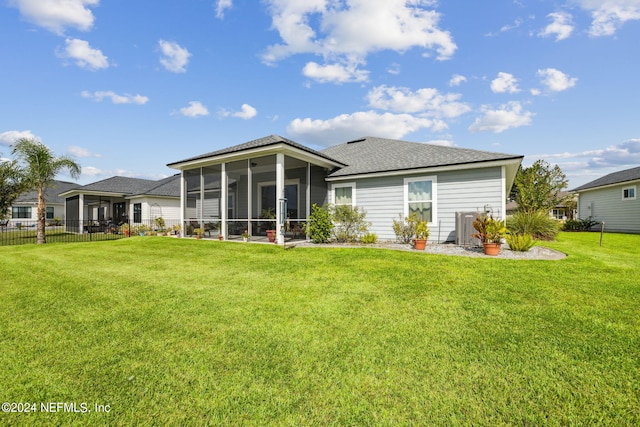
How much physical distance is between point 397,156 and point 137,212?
67.7 feet

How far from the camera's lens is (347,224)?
1050 cm

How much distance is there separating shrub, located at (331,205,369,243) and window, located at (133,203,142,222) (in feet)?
59.7

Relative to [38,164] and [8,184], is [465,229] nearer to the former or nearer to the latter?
[38,164]

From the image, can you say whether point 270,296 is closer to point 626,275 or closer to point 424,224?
point 424,224

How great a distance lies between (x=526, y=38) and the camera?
31.6 feet

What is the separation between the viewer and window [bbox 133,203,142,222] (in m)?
21.7

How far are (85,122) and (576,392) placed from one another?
1872cm

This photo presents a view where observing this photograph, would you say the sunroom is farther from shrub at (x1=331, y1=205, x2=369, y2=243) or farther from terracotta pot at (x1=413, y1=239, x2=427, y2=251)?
terracotta pot at (x1=413, y1=239, x2=427, y2=251)

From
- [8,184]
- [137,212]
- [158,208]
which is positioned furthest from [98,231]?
[8,184]

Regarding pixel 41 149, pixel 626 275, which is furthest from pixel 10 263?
pixel 626 275

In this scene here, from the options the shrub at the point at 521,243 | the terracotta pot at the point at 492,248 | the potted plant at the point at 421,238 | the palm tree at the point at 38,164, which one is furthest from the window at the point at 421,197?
the palm tree at the point at 38,164

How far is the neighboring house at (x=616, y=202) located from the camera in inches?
710

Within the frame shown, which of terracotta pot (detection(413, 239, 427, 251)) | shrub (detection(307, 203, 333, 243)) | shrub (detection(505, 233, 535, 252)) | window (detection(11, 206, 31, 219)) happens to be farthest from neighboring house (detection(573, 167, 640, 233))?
window (detection(11, 206, 31, 219))

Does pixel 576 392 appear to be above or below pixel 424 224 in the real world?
below
